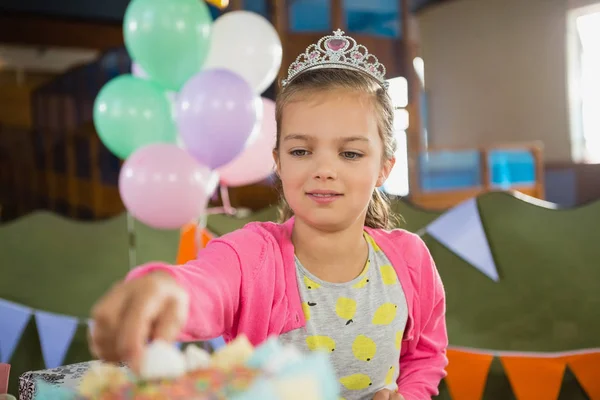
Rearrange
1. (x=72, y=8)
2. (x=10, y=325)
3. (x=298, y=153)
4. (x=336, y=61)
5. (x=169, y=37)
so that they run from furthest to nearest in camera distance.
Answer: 1. (x=72, y=8)
2. (x=169, y=37)
3. (x=10, y=325)
4. (x=336, y=61)
5. (x=298, y=153)

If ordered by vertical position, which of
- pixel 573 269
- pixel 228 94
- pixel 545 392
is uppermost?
pixel 228 94

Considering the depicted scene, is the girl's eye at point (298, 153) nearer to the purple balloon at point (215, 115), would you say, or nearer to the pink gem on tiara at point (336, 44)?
the pink gem on tiara at point (336, 44)

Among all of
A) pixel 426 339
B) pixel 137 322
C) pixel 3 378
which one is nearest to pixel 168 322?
pixel 137 322

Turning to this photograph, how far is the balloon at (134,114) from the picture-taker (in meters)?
2.32

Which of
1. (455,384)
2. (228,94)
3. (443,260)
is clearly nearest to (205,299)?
(455,384)

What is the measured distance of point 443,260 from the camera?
1.98m

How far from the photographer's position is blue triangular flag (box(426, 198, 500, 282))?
195 centimetres

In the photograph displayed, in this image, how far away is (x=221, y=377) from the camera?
1.37ft

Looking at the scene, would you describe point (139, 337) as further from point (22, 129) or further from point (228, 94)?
point (22, 129)

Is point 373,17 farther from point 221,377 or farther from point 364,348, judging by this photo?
point 221,377

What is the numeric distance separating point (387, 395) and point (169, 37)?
1.69m

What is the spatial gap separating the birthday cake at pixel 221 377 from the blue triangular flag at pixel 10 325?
64.2 inches

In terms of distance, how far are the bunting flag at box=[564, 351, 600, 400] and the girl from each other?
90 cm

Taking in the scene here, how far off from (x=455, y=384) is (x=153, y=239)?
1076 mm
